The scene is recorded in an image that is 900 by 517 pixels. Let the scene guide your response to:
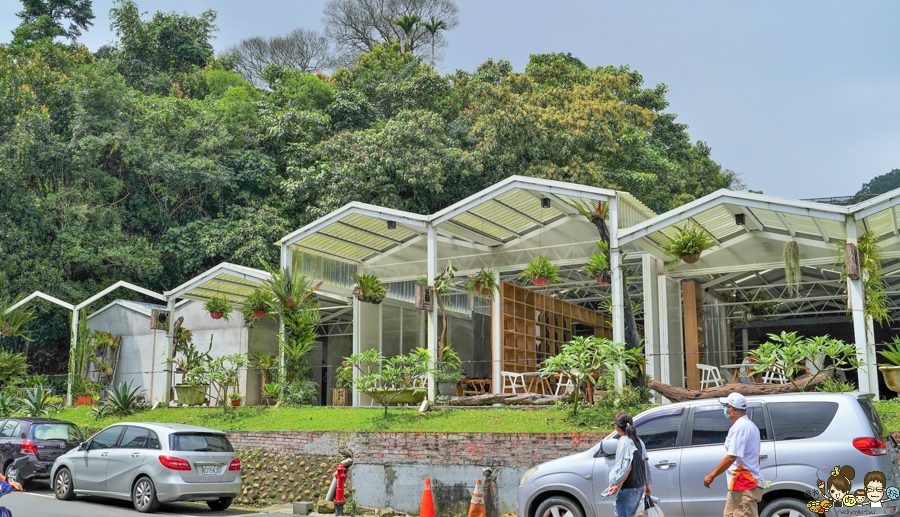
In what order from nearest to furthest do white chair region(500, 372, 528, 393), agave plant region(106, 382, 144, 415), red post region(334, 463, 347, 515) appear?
red post region(334, 463, 347, 515) < white chair region(500, 372, 528, 393) < agave plant region(106, 382, 144, 415)

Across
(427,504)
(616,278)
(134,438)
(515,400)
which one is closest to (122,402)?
(134,438)

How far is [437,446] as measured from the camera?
1209cm

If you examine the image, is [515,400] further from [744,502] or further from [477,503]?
[744,502]

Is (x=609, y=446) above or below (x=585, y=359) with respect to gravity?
below

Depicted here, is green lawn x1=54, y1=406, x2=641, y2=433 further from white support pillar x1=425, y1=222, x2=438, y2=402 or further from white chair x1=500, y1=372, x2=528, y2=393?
white chair x1=500, y1=372, x2=528, y2=393

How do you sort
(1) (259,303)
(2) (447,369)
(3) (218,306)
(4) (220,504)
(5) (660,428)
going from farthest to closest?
1. (3) (218,306)
2. (1) (259,303)
3. (2) (447,369)
4. (4) (220,504)
5. (5) (660,428)

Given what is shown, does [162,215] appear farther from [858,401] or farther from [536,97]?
[858,401]

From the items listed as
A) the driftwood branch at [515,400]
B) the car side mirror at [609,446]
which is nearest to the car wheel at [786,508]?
the car side mirror at [609,446]

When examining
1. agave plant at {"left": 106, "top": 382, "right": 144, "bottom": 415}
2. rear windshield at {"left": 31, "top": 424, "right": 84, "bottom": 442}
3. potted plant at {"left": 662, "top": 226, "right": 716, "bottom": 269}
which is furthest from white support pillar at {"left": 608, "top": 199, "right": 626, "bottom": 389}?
agave plant at {"left": 106, "top": 382, "right": 144, "bottom": 415}

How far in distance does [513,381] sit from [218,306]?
7397mm

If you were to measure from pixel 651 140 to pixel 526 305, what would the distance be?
16085 millimetres

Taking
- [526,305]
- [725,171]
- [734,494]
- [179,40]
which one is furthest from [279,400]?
[725,171]

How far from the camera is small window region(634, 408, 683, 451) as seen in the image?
8.09m

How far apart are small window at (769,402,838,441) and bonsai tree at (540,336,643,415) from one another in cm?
481
